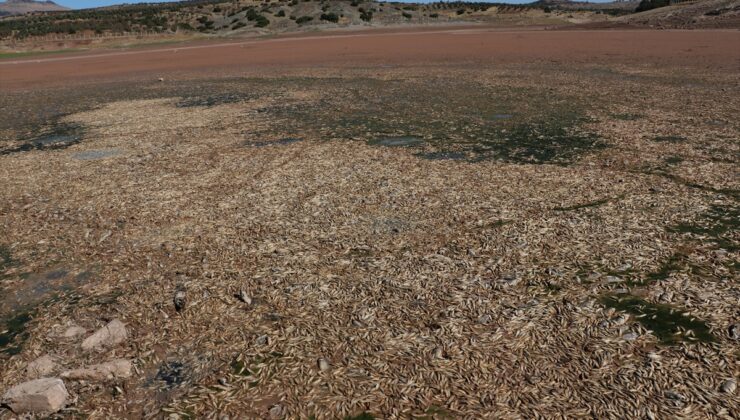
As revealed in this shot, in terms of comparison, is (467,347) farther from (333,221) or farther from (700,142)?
(700,142)

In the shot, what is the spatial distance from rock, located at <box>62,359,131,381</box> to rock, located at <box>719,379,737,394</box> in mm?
7078

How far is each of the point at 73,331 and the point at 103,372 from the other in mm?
1412

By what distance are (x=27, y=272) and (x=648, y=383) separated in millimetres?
10160

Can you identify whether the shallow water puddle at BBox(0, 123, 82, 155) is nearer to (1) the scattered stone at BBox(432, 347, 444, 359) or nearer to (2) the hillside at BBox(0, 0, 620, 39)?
(1) the scattered stone at BBox(432, 347, 444, 359)

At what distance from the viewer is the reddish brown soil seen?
A: 4084cm

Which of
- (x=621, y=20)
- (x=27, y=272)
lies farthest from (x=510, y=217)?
(x=621, y=20)

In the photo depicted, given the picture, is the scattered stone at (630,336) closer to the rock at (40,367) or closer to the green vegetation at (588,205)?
the green vegetation at (588,205)

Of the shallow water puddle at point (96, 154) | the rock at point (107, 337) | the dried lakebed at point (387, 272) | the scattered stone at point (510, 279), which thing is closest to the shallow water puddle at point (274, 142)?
the dried lakebed at point (387, 272)

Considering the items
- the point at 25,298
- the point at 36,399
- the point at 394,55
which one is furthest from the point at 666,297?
the point at 394,55

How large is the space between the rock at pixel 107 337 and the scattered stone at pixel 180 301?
2.70 feet

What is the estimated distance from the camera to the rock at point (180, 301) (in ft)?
24.5

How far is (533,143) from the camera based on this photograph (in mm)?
15883

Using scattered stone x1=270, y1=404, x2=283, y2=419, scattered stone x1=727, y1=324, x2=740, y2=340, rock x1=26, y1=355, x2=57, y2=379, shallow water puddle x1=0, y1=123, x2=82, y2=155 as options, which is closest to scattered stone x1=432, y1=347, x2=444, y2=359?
scattered stone x1=270, y1=404, x2=283, y2=419

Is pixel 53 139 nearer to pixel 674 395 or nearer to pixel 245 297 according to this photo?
pixel 245 297
